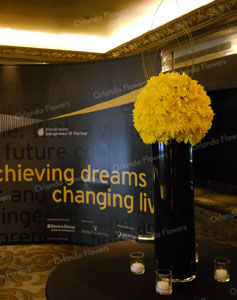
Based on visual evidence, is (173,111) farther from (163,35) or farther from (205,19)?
(163,35)

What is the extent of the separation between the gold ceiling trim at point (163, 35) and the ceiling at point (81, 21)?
116 millimetres

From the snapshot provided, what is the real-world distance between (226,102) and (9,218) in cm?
552

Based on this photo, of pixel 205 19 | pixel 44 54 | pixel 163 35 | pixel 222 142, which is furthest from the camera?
pixel 222 142

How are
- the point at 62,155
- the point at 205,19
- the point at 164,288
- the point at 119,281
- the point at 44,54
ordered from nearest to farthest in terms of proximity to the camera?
the point at 164,288, the point at 119,281, the point at 62,155, the point at 205,19, the point at 44,54

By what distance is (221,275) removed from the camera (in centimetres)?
133

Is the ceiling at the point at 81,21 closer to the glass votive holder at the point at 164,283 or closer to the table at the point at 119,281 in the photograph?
the table at the point at 119,281

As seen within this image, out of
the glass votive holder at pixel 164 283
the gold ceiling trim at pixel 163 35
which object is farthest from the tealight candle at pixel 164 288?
the gold ceiling trim at pixel 163 35

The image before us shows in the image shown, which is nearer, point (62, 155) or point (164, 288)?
point (164, 288)

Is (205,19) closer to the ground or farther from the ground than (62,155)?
farther from the ground

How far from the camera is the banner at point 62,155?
3.48 metres

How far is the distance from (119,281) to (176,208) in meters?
0.35

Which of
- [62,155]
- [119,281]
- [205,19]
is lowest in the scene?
[119,281]

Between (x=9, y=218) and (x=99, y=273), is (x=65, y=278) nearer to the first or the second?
(x=99, y=273)

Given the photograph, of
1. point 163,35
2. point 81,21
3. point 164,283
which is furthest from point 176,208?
point 81,21
